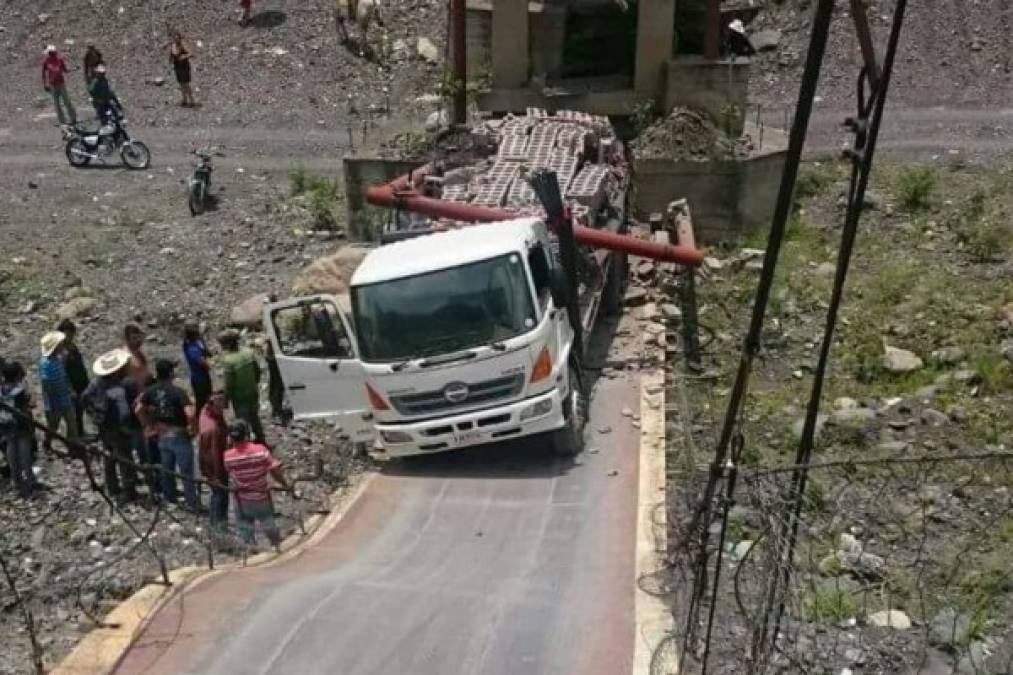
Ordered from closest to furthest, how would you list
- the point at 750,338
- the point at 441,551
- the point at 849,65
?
the point at 750,338
the point at 441,551
the point at 849,65

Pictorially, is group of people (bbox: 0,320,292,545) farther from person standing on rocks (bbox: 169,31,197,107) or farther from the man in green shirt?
person standing on rocks (bbox: 169,31,197,107)

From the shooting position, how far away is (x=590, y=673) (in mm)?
6969

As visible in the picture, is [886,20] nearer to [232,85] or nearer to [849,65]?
[849,65]

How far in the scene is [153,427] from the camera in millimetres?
9938

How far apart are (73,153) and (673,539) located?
14.7 meters

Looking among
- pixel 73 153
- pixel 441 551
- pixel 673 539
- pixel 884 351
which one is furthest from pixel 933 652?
pixel 73 153

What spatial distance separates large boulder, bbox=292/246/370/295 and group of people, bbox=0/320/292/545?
3.34m

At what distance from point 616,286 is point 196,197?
6.73m

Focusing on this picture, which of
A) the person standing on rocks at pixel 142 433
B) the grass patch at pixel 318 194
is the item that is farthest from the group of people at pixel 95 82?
the person standing on rocks at pixel 142 433

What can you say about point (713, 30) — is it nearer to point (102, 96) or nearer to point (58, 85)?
point (102, 96)

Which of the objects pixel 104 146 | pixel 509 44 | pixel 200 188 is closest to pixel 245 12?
pixel 104 146

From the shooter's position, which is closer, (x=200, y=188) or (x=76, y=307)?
(x=76, y=307)

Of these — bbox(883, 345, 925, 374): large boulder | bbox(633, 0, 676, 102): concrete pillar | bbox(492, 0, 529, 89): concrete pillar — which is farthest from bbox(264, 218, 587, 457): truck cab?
bbox(492, 0, 529, 89): concrete pillar

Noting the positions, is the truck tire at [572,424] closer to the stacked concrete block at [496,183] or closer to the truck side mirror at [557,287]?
the truck side mirror at [557,287]
